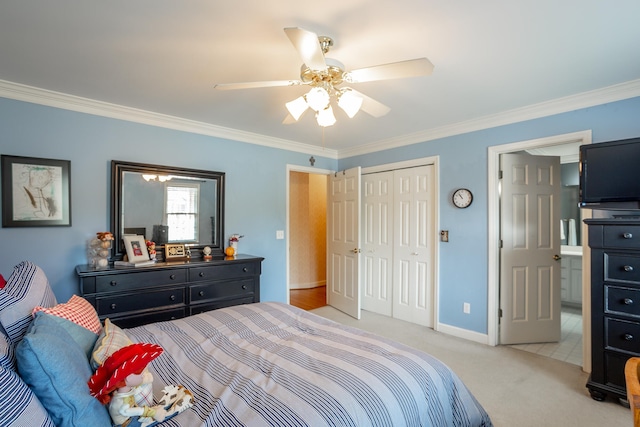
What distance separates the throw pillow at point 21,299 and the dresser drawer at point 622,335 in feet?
11.0

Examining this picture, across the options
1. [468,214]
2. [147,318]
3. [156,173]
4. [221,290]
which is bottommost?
[147,318]

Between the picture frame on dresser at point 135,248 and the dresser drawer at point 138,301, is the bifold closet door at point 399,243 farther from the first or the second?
the picture frame on dresser at point 135,248

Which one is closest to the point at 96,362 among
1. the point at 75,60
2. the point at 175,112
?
the point at 75,60

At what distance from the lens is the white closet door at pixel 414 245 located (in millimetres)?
3951

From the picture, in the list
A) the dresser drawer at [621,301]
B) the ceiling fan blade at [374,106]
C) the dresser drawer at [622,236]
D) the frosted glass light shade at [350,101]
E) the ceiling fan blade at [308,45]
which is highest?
the ceiling fan blade at [308,45]

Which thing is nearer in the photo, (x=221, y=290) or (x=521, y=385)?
(x=521, y=385)

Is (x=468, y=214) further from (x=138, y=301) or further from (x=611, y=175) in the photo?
(x=138, y=301)

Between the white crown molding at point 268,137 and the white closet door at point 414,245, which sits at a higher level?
the white crown molding at point 268,137

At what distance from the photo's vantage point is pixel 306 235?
20.4 ft

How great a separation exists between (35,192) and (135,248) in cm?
88

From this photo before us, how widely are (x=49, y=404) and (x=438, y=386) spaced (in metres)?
1.45

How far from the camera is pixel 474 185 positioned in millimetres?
3512

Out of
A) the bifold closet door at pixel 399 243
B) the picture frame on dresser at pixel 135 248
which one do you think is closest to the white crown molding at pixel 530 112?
the bifold closet door at pixel 399 243

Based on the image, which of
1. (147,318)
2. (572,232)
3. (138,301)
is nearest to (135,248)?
(138,301)
